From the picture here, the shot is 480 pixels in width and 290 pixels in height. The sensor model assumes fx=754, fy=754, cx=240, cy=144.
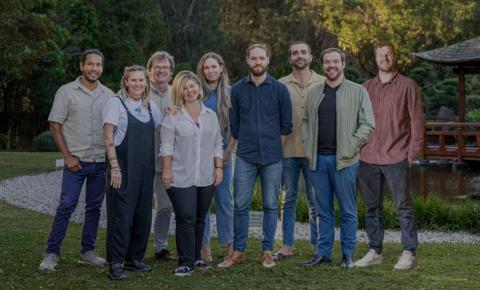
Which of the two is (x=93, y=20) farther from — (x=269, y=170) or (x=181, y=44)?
(x=269, y=170)

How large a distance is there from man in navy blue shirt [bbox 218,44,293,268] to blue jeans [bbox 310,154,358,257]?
361 millimetres

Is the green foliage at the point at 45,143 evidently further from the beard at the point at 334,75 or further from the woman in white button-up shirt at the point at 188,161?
the beard at the point at 334,75

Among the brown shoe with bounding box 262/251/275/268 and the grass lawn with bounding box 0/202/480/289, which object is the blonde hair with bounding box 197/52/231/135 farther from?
the grass lawn with bounding box 0/202/480/289

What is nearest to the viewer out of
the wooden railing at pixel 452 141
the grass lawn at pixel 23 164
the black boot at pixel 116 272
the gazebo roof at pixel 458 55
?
the black boot at pixel 116 272

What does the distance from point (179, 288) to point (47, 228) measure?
154 inches

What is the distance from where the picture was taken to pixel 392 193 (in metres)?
6.56

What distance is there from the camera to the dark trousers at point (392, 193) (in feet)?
21.4

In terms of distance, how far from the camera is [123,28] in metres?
29.2

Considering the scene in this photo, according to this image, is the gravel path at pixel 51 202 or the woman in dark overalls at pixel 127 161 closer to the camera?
the woman in dark overalls at pixel 127 161

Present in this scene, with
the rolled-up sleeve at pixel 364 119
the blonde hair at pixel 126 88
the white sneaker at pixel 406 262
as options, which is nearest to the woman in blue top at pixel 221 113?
the blonde hair at pixel 126 88

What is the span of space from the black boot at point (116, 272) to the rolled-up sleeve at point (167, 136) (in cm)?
96

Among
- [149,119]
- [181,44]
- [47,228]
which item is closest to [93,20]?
[181,44]

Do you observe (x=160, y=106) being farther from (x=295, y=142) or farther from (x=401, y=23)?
(x=401, y=23)

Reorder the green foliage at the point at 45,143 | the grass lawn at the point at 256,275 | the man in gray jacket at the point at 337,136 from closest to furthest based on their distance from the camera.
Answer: the grass lawn at the point at 256,275 → the man in gray jacket at the point at 337,136 → the green foliage at the point at 45,143
